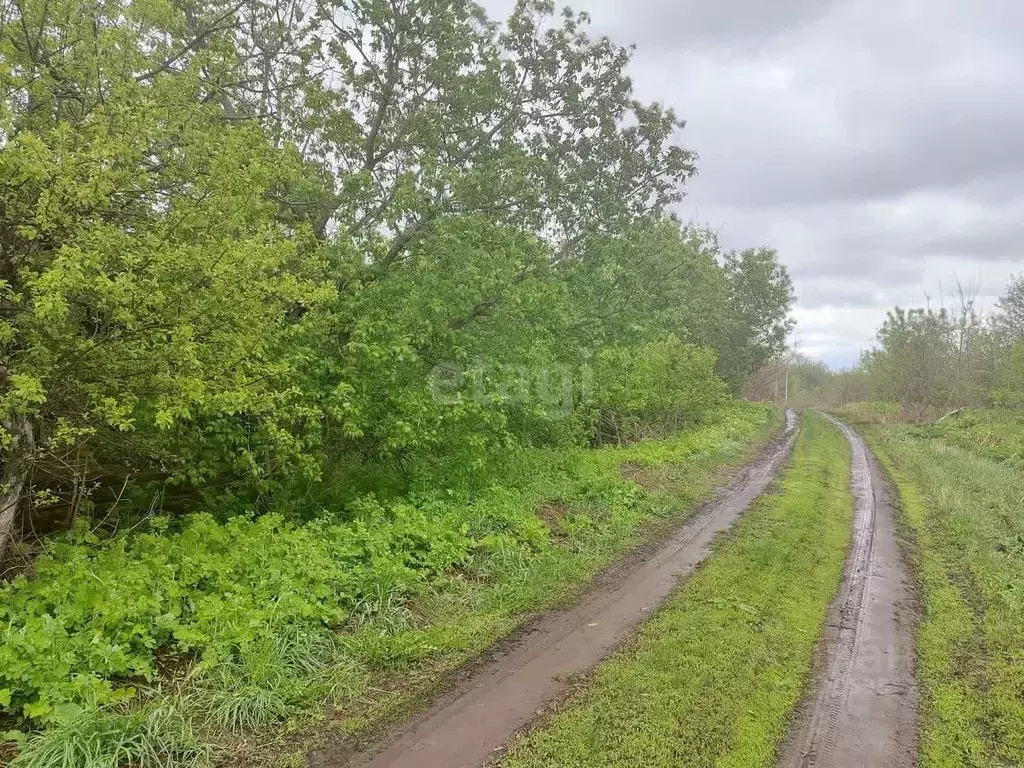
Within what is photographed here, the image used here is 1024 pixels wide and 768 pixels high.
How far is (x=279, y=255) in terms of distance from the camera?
6438 mm

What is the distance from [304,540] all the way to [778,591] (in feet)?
19.0

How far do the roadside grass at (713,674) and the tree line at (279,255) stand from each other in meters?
4.24

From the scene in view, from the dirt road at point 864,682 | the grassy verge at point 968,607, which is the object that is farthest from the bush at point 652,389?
the dirt road at point 864,682

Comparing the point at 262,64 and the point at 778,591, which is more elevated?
the point at 262,64

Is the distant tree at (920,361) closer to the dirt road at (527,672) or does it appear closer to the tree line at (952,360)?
the tree line at (952,360)

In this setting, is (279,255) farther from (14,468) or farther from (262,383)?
(14,468)

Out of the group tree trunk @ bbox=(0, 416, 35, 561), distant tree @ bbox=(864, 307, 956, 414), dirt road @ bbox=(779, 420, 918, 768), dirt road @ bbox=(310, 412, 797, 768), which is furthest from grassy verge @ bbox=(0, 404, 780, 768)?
distant tree @ bbox=(864, 307, 956, 414)

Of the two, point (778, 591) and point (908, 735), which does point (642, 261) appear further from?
point (908, 735)

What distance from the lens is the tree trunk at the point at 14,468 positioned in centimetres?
567

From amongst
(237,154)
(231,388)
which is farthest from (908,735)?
(237,154)

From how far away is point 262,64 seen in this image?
11.9m

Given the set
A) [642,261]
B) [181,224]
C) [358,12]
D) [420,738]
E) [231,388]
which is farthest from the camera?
[642,261]

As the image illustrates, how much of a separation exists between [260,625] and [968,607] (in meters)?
7.69

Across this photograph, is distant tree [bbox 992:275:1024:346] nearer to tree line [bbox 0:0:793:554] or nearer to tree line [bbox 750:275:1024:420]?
tree line [bbox 750:275:1024:420]
